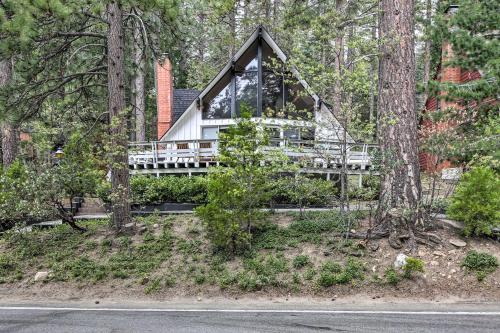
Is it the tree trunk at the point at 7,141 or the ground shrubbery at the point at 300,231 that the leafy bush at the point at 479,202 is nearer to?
the ground shrubbery at the point at 300,231

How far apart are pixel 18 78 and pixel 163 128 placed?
966 centimetres

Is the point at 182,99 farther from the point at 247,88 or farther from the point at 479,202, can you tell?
the point at 479,202

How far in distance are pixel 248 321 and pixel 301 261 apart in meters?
2.64

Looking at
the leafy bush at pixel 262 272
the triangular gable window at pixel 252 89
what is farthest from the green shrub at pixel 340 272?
the triangular gable window at pixel 252 89

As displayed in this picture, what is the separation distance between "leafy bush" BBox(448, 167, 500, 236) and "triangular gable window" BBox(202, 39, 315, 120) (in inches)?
356

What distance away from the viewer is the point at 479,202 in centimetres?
800

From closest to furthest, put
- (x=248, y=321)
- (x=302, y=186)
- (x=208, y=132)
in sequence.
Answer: (x=248, y=321)
(x=302, y=186)
(x=208, y=132)

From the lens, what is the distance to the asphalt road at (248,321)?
5.38m

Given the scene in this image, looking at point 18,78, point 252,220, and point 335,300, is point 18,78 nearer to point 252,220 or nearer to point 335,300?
point 252,220

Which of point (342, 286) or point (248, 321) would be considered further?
point (342, 286)

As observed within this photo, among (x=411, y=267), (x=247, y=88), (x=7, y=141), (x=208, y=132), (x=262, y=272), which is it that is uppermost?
(x=247, y=88)

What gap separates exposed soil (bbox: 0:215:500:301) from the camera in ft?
23.2

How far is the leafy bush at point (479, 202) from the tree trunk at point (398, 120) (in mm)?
920

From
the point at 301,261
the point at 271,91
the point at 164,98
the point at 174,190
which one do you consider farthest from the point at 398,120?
the point at 164,98
